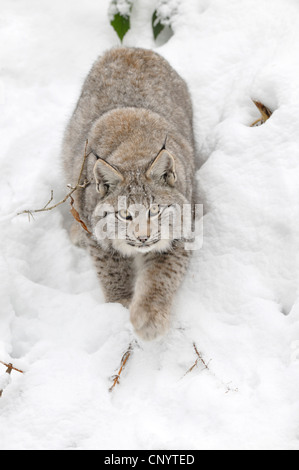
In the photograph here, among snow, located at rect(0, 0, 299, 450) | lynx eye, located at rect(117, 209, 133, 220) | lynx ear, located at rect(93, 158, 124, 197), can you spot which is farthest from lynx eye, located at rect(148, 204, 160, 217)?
snow, located at rect(0, 0, 299, 450)

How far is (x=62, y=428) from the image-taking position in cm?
248

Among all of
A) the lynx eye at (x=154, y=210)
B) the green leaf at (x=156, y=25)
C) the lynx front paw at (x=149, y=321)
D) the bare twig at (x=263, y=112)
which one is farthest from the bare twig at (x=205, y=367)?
the green leaf at (x=156, y=25)

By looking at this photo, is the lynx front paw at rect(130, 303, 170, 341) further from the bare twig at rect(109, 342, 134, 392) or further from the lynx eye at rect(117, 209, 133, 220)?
the lynx eye at rect(117, 209, 133, 220)

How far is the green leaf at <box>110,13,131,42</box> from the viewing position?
4711 mm

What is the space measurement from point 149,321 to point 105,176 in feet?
2.75

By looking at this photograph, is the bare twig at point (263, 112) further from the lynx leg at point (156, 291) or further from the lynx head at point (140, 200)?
the lynx leg at point (156, 291)

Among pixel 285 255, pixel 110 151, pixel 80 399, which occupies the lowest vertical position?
pixel 80 399

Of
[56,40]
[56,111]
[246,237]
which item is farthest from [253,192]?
[56,40]

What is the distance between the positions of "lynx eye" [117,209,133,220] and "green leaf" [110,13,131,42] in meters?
2.41

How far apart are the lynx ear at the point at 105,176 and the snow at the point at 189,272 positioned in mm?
725

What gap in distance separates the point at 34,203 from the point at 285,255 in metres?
1.81
